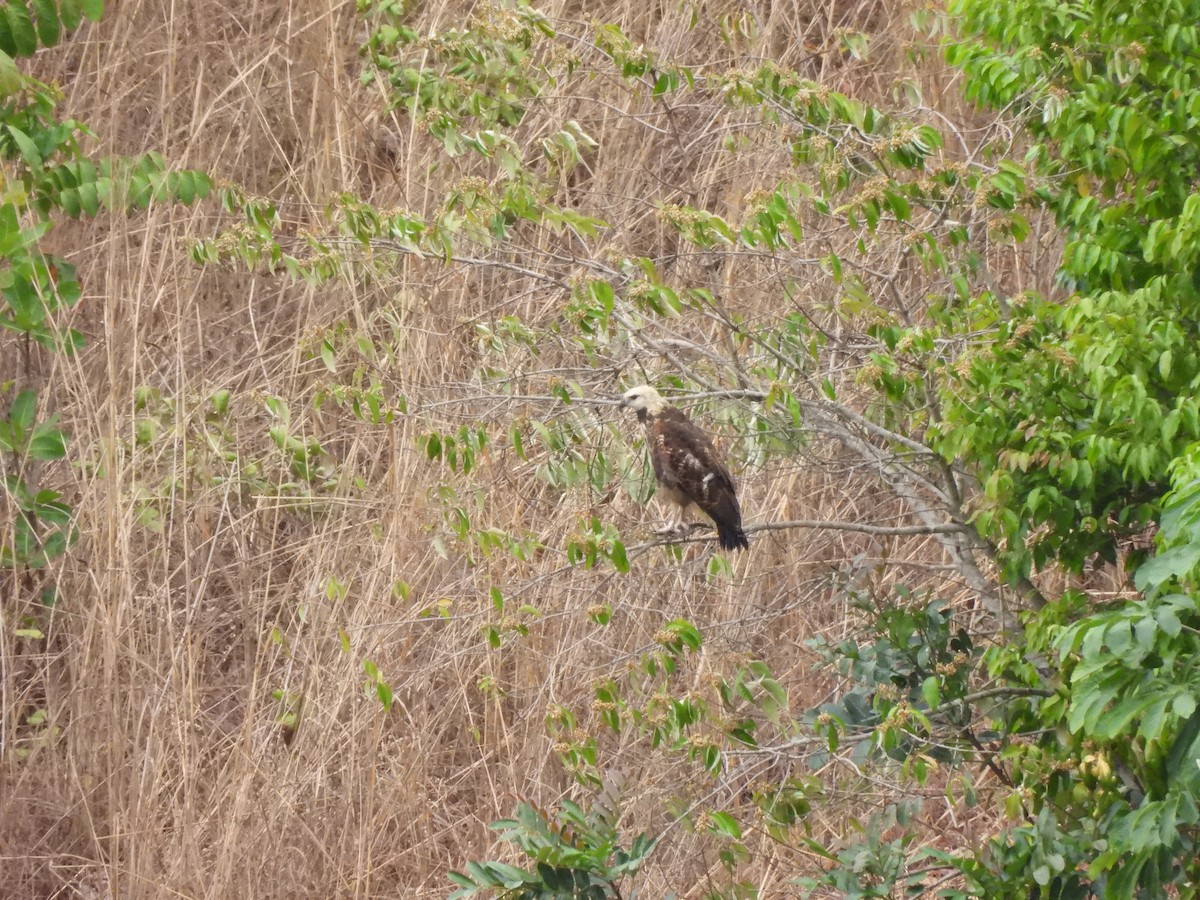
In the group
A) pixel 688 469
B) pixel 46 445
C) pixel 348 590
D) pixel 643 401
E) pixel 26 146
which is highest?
pixel 26 146

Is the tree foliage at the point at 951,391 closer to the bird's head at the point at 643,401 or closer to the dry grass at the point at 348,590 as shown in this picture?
the bird's head at the point at 643,401

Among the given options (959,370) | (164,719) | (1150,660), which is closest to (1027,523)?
(959,370)

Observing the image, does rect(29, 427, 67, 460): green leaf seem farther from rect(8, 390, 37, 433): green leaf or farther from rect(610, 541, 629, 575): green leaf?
rect(610, 541, 629, 575): green leaf

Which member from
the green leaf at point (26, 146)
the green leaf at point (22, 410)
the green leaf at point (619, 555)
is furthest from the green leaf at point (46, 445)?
the green leaf at point (619, 555)

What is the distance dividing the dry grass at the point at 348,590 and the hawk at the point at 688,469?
0.61 feet

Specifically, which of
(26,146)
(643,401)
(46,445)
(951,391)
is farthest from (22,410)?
(951,391)

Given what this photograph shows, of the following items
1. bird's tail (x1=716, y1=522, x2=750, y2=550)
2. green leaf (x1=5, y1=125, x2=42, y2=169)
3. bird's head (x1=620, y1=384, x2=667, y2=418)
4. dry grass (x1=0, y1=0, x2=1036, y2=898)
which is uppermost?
green leaf (x1=5, y1=125, x2=42, y2=169)

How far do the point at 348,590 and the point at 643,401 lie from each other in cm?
155

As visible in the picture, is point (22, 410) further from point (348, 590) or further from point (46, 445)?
point (348, 590)

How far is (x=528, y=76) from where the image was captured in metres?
4.27

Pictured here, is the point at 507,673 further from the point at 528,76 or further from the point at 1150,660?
the point at 1150,660

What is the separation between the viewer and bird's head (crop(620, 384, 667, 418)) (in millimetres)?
3842

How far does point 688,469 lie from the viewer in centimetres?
441

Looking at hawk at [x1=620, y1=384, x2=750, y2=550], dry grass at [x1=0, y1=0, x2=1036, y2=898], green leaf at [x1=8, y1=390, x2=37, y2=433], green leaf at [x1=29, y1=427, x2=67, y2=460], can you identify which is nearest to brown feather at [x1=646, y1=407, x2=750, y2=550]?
hawk at [x1=620, y1=384, x2=750, y2=550]
